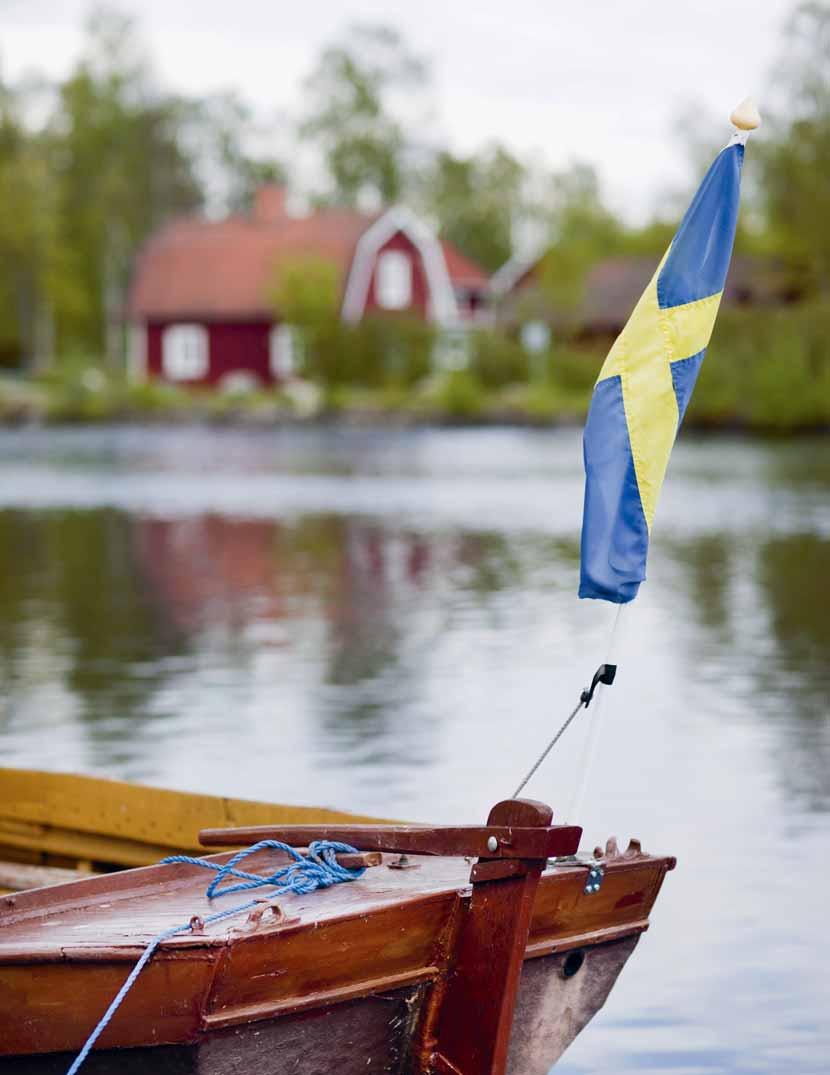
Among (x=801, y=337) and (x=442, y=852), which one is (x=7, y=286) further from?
(x=442, y=852)

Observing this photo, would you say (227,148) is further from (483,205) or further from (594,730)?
(594,730)

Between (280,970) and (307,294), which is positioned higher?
(307,294)

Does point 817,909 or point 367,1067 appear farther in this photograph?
point 817,909

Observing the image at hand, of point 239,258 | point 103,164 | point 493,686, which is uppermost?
point 103,164

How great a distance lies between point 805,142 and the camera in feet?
241

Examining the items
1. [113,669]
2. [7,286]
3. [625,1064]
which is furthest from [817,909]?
[7,286]

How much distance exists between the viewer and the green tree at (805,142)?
73.1m

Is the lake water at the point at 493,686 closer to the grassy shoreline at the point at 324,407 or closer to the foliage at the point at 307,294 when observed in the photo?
the grassy shoreline at the point at 324,407

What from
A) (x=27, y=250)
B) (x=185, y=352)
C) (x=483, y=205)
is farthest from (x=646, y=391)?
(x=483, y=205)

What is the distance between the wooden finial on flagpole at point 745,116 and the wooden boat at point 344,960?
7.17 feet

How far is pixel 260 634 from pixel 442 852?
1413 centimetres

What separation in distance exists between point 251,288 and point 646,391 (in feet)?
237

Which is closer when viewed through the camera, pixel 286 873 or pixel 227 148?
pixel 286 873

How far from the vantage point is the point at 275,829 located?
6.10m
